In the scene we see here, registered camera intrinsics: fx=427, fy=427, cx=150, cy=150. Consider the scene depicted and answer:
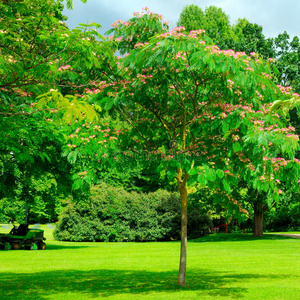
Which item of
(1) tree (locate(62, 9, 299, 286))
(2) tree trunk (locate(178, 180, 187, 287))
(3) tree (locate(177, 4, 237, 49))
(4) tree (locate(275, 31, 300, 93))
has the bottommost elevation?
(2) tree trunk (locate(178, 180, 187, 287))

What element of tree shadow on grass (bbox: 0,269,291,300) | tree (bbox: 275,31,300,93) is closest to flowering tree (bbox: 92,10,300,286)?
tree shadow on grass (bbox: 0,269,291,300)

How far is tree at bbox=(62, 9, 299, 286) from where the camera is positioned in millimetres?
8180

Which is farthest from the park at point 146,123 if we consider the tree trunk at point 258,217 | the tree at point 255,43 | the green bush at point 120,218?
the tree at point 255,43

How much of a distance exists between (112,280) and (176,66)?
6.91 metres

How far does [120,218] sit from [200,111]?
79.5ft

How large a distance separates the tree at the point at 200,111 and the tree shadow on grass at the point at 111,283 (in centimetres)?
92

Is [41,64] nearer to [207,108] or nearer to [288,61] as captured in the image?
[207,108]

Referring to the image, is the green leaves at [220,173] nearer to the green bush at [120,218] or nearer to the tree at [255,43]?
the tree at [255,43]

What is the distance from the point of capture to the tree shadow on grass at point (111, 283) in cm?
1016

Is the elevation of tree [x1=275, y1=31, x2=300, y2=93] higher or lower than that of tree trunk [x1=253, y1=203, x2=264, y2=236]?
higher

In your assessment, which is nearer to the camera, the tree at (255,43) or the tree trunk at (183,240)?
the tree trunk at (183,240)

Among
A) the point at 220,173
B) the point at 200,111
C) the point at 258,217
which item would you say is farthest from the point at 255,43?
the point at 220,173

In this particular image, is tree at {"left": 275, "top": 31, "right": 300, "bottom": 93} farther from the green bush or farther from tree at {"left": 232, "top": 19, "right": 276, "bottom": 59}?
the green bush

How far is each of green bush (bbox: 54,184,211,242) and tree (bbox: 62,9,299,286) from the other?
22.8 m
